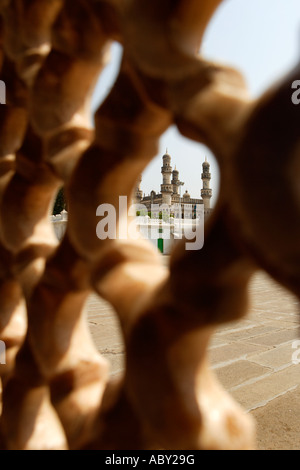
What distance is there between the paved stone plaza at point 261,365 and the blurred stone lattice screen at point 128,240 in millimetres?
451

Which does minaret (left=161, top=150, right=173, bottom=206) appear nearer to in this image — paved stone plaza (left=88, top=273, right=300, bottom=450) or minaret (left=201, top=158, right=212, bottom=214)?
minaret (left=201, top=158, right=212, bottom=214)

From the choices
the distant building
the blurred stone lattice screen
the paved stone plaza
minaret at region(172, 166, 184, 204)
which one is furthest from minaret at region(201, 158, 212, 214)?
the blurred stone lattice screen

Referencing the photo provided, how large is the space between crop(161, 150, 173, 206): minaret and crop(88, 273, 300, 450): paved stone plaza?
25.2 m

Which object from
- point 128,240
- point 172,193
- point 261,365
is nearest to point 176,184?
point 172,193

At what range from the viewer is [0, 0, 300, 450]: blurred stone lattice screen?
0.28m

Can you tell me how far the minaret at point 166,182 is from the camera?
2941 cm

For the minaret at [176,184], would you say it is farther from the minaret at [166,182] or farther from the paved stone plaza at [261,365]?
the paved stone plaza at [261,365]

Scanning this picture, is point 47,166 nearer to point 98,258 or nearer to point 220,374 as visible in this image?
point 98,258

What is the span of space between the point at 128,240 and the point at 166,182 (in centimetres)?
2999

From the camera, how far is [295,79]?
0.26m

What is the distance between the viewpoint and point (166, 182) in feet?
99.1

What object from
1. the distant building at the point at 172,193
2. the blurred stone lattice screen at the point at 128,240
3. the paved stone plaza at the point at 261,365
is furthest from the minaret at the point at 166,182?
the blurred stone lattice screen at the point at 128,240
